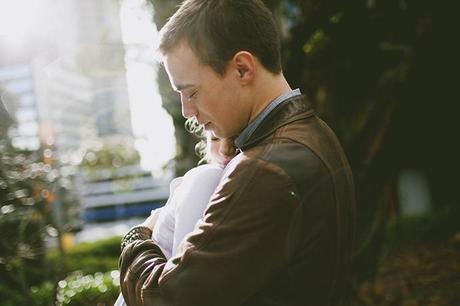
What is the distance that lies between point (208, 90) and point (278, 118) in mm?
224

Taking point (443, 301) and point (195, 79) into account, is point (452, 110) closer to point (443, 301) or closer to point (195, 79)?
point (443, 301)

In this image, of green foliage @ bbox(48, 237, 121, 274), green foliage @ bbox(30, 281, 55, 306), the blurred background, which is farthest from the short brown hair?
green foliage @ bbox(48, 237, 121, 274)

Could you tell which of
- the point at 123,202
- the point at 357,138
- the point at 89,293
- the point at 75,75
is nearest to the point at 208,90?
the point at 357,138

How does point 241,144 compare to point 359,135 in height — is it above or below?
above

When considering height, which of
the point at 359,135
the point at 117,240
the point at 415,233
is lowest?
the point at 117,240

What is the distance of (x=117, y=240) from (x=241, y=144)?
56.8ft

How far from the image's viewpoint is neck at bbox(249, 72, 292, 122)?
1.62 meters

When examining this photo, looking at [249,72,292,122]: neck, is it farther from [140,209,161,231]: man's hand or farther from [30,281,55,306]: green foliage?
[30,281,55,306]: green foliage

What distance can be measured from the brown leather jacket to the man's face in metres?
0.11

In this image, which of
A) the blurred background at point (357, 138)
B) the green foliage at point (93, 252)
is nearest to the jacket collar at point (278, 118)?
the blurred background at point (357, 138)

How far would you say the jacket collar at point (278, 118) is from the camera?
156 cm

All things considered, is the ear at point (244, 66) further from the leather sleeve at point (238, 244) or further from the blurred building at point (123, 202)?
the blurred building at point (123, 202)

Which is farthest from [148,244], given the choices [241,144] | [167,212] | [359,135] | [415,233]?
[415,233]

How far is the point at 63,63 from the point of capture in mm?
14914
